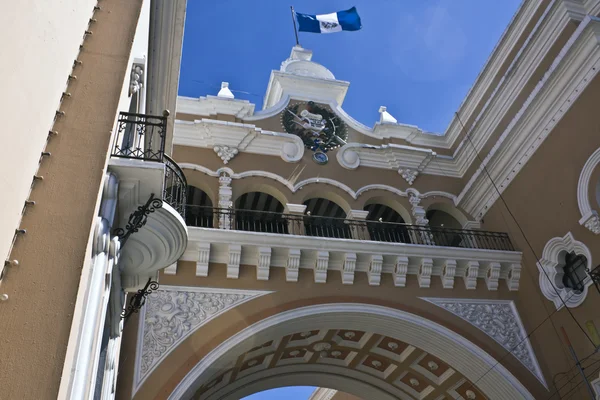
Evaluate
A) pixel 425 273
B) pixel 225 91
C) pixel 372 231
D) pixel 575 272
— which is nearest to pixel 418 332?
pixel 425 273

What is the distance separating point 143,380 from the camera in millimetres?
8367

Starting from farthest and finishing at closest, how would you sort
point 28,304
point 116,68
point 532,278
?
point 532,278
point 116,68
point 28,304

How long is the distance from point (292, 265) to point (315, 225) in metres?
1.42

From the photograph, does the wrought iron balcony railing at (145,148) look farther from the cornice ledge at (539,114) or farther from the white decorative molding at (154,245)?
the cornice ledge at (539,114)

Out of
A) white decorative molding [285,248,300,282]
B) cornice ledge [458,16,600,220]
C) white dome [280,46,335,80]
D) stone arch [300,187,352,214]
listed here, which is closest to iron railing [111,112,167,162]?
white decorative molding [285,248,300,282]

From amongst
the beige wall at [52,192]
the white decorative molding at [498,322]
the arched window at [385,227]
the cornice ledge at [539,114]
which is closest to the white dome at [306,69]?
the arched window at [385,227]

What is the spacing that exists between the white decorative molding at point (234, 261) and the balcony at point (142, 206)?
3.01 m

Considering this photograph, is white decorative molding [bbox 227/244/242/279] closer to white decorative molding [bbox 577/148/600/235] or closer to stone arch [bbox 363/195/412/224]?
stone arch [bbox 363/195/412/224]

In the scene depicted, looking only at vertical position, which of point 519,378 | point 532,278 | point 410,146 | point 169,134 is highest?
point 410,146

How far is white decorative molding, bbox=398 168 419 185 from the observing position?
43.3 feet

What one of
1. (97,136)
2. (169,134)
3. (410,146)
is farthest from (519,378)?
(97,136)

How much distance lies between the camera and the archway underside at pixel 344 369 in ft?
35.0

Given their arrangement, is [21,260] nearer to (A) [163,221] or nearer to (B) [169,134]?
(A) [163,221]

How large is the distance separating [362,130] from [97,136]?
32.3ft
